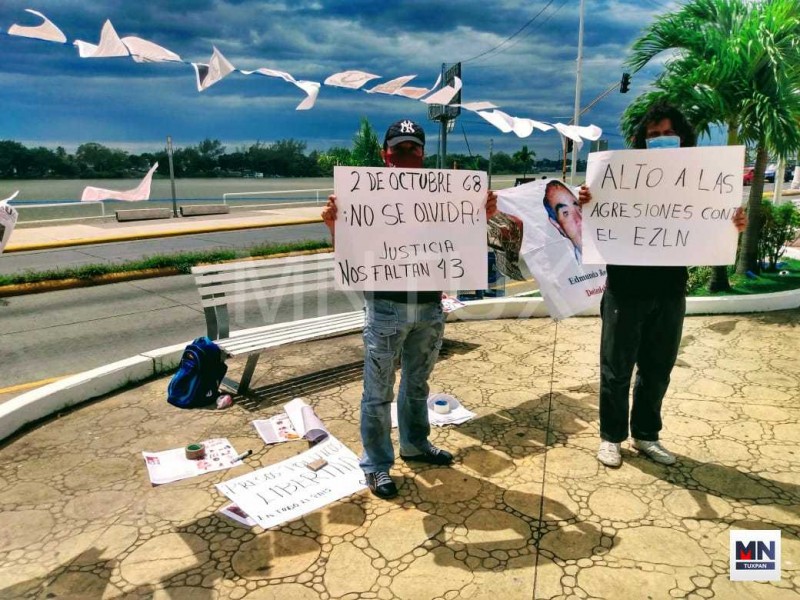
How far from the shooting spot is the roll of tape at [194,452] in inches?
144

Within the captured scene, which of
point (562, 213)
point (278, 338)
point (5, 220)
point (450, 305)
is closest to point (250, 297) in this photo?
point (278, 338)

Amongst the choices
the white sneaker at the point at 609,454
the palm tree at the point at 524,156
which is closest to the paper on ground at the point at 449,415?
the white sneaker at the point at 609,454

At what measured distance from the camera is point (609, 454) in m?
3.56

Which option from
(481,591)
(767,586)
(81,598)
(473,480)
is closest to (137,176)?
(81,598)

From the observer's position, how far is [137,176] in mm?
3811

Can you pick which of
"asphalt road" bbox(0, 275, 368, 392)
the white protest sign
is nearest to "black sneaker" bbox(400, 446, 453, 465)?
the white protest sign

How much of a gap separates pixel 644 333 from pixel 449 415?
1461 millimetres

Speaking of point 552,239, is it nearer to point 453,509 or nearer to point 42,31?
point 453,509

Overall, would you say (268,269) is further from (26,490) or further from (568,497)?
(568,497)

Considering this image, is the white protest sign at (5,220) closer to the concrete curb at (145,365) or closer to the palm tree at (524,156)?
the concrete curb at (145,365)

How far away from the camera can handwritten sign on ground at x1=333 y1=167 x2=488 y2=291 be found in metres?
3.17

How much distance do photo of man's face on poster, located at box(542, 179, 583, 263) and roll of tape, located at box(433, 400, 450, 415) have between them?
1.49m

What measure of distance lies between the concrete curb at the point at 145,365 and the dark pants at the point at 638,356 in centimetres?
293

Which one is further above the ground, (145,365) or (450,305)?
(450,305)
